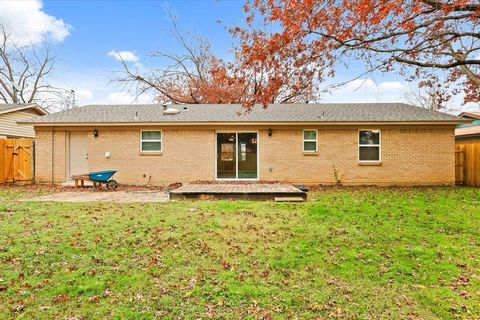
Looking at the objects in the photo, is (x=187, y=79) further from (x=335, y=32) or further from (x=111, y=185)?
(x=335, y=32)

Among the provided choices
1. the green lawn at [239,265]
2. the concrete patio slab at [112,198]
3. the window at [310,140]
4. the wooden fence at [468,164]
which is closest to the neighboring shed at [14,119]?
the concrete patio slab at [112,198]

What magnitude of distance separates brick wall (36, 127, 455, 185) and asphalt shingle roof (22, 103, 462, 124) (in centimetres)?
54

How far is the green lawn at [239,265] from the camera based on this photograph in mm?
3221

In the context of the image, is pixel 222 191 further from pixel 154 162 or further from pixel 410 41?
pixel 410 41

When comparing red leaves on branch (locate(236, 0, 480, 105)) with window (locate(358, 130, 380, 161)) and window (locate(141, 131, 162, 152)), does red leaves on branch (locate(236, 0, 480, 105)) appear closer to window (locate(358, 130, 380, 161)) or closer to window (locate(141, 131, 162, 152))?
window (locate(358, 130, 380, 161))

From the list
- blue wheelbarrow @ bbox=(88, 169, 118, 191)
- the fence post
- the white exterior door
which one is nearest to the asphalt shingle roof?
the white exterior door

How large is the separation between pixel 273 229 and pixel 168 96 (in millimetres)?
23237

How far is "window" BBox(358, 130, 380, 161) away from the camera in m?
13.3

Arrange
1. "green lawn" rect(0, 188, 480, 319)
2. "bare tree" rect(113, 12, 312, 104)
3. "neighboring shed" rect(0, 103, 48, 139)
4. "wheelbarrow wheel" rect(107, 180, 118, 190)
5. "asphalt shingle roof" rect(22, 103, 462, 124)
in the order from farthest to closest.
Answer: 1. "bare tree" rect(113, 12, 312, 104)
2. "neighboring shed" rect(0, 103, 48, 139)
3. "asphalt shingle roof" rect(22, 103, 462, 124)
4. "wheelbarrow wheel" rect(107, 180, 118, 190)
5. "green lawn" rect(0, 188, 480, 319)

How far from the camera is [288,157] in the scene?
13.2 metres

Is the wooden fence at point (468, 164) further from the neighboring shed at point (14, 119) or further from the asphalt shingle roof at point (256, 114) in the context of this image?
the neighboring shed at point (14, 119)

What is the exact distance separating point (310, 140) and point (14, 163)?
543 inches

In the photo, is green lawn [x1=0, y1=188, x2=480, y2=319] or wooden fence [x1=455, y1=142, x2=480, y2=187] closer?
green lawn [x1=0, y1=188, x2=480, y2=319]

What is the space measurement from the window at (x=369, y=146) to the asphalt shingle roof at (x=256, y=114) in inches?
30.5
